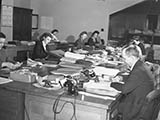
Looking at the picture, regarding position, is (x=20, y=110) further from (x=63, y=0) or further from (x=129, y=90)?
(x=63, y=0)

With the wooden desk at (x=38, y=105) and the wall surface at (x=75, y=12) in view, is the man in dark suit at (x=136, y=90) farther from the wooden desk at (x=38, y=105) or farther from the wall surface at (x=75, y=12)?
the wall surface at (x=75, y=12)

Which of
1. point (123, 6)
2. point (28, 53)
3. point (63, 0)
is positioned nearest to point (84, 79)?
point (28, 53)

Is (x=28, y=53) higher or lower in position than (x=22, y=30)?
lower

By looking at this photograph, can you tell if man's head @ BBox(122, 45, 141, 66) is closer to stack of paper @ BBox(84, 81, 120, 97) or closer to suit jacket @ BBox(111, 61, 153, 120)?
suit jacket @ BBox(111, 61, 153, 120)

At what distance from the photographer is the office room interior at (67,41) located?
6.38 ft

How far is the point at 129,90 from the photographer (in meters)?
1.89

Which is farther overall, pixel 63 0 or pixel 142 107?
pixel 63 0

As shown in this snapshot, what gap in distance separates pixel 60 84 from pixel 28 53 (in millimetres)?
3597

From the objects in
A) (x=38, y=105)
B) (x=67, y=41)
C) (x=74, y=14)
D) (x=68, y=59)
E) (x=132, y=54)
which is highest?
(x=74, y=14)

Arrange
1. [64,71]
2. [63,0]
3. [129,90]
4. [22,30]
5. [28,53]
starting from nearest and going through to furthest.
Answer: [129,90] → [64,71] → [28,53] → [22,30] → [63,0]

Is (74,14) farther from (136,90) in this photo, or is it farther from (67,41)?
(136,90)

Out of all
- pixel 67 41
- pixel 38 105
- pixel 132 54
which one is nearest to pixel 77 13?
pixel 67 41

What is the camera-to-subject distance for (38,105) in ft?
6.57

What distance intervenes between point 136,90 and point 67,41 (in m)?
6.42
